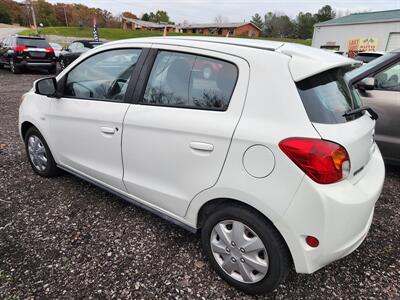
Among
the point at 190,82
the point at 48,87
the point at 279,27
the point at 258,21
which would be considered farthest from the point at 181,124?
the point at 258,21

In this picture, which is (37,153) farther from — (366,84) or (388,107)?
(388,107)

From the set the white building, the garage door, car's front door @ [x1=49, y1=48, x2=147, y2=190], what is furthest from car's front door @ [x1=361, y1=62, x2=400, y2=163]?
the garage door

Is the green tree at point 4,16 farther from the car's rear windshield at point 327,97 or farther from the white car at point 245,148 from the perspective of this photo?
the car's rear windshield at point 327,97

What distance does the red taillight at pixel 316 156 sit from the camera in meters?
1.68

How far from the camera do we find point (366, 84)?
3.83 meters

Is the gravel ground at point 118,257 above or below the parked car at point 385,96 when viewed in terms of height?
below

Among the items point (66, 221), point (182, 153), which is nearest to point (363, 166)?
point (182, 153)

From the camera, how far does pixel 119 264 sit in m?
2.39

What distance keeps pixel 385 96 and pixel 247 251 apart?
302cm

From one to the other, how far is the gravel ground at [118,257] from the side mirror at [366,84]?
1.41 metres

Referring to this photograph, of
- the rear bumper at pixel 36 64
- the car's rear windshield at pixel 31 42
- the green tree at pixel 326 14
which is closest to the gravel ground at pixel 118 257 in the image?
the rear bumper at pixel 36 64

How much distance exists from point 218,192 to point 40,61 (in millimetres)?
14029

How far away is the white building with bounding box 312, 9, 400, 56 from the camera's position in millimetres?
23786

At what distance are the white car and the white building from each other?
24.4 meters
